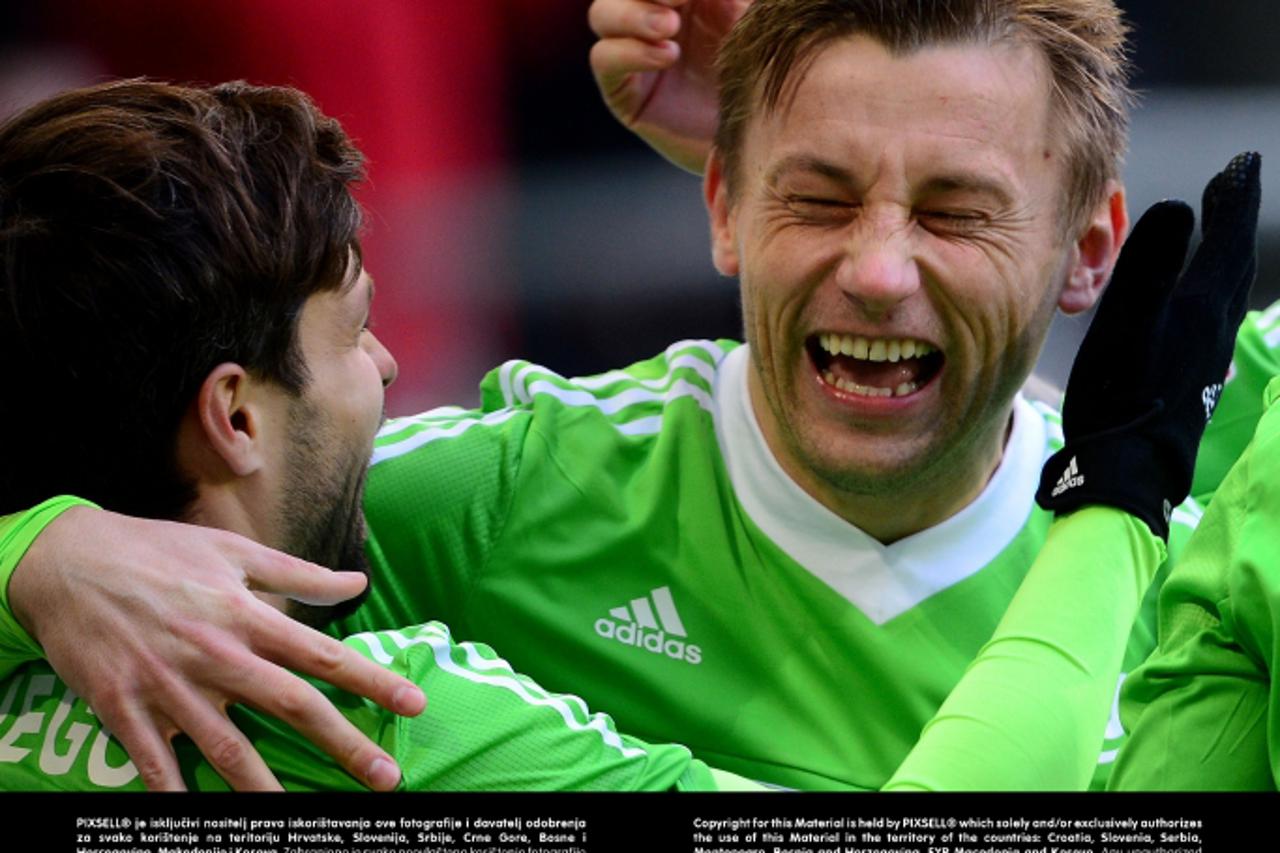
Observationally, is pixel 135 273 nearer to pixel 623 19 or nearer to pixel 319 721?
pixel 319 721

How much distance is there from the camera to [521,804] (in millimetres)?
1224

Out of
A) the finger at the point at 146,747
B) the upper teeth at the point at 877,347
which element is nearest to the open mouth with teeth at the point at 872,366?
the upper teeth at the point at 877,347

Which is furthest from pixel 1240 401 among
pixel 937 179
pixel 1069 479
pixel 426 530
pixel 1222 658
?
pixel 426 530

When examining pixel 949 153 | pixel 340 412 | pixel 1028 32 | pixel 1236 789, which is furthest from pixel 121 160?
pixel 1236 789

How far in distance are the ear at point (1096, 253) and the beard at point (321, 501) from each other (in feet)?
2.23

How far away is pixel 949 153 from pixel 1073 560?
364 mm

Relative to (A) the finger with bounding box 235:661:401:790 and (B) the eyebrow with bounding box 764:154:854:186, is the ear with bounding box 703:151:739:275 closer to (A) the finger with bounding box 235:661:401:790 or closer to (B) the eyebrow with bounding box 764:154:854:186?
(B) the eyebrow with bounding box 764:154:854:186

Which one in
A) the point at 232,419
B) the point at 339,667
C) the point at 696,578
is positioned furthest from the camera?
the point at 696,578

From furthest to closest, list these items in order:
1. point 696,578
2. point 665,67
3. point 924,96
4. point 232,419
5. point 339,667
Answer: point 665,67
point 696,578
point 924,96
point 232,419
point 339,667

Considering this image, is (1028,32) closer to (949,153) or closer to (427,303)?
(949,153)

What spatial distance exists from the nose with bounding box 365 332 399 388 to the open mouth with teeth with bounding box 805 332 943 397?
1.25 ft

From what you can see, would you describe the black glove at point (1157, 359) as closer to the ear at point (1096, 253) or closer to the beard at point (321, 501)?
the ear at point (1096, 253)

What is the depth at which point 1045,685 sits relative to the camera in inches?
46.4

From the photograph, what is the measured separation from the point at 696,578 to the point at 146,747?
544mm
